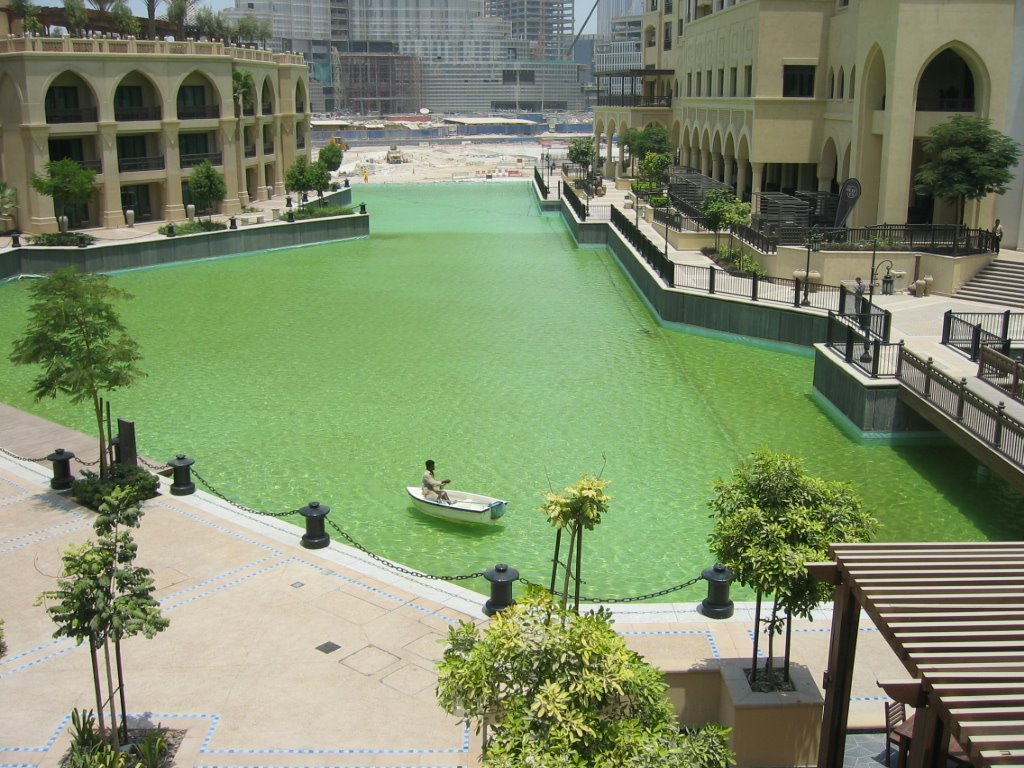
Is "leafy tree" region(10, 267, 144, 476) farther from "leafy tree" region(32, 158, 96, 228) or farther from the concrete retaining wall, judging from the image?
"leafy tree" region(32, 158, 96, 228)

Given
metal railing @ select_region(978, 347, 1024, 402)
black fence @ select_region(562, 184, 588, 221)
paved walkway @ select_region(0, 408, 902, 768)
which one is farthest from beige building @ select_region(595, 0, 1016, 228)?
paved walkway @ select_region(0, 408, 902, 768)

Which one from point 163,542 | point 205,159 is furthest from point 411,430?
point 205,159

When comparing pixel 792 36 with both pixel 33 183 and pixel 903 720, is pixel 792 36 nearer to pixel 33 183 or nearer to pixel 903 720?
pixel 33 183

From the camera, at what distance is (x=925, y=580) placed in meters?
8.41

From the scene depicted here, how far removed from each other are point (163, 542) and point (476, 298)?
23.4 meters

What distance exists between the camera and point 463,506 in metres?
17.8

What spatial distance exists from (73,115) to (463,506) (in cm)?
3987

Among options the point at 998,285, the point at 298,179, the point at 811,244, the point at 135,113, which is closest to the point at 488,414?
the point at 811,244

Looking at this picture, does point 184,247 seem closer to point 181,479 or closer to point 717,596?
point 181,479

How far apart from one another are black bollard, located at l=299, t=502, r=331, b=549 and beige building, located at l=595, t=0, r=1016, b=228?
27.3m

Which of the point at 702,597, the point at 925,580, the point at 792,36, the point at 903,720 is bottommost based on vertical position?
the point at 702,597

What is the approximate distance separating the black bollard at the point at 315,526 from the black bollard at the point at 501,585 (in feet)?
11.5

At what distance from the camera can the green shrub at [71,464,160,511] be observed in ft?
58.6

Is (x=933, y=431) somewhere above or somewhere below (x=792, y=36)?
below
